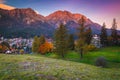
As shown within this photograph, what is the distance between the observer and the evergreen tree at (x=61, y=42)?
65.5 meters

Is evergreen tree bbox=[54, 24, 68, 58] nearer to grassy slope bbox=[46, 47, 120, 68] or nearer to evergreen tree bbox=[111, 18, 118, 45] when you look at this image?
grassy slope bbox=[46, 47, 120, 68]

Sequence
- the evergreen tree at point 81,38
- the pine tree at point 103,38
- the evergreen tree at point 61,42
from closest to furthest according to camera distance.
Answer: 1. the evergreen tree at point 61,42
2. the evergreen tree at point 81,38
3. the pine tree at point 103,38

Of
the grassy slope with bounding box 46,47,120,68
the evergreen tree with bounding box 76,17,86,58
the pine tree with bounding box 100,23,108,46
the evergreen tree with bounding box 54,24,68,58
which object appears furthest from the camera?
A: the pine tree with bounding box 100,23,108,46

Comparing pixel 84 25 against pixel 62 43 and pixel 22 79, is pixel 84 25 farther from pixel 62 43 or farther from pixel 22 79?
pixel 22 79

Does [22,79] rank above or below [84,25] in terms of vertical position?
below

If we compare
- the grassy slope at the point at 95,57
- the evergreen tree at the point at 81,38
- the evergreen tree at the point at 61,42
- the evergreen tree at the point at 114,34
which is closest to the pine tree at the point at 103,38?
the evergreen tree at the point at 114,34

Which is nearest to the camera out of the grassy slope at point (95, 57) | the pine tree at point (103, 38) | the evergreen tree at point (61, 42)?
the grassy slope at point (95, 57)

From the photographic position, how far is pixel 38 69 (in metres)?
24.0

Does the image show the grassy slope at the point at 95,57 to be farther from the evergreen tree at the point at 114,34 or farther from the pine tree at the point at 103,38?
the evergreen tree at the point at 114,34

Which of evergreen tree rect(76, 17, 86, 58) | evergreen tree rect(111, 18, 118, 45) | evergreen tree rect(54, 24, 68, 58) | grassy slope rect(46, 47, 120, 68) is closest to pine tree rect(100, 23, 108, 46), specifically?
evergreen tree rect(111, 18, 118, 45)

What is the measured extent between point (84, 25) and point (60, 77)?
160 feet

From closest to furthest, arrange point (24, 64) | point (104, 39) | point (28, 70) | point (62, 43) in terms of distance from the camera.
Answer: point (28, 70) → point (24, 64) → point (62, 43) → point (104, 39)

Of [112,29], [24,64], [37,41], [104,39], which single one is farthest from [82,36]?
[112,29]

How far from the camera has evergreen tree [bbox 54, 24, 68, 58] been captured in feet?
215
